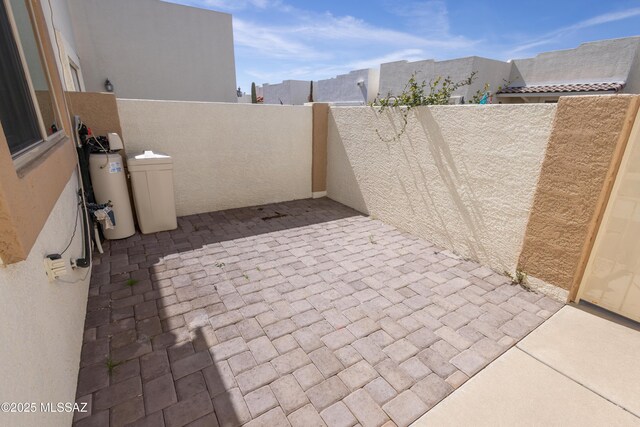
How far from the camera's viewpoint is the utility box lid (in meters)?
4.54

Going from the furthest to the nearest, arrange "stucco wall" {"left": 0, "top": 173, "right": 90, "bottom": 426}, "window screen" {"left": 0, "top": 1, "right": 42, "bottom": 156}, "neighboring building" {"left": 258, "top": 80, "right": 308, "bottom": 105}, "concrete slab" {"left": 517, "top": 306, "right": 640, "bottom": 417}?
"neighboring building" {"left": 258, "top": 80, "right": 308, "bottom": 105} < "concrete slab" {"left": 517, "top": 306, "right": 640, "bottom": 417} < "window screen" {"left": 0, "top": 1, "right": 42, "bottom": 156} < "stucco wall" {"left": 0, "top": 173, "right": 90, "bottom": 426}

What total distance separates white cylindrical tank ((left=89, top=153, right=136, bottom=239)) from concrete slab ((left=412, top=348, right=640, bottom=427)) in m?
4.72

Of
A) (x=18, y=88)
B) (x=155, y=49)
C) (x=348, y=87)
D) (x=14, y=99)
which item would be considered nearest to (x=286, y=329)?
(x=14, y=99)

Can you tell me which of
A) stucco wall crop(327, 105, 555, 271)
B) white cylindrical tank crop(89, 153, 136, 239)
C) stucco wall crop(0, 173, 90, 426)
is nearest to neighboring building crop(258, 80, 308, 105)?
stucco wall crop(327, 105, 555, 271)

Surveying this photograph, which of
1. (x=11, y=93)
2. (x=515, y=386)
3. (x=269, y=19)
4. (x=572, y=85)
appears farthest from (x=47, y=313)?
(x=572, y=85)

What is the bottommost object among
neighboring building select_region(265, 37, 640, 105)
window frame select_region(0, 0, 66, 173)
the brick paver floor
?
the brick paver floor

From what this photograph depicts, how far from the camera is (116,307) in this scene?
10.1 ft

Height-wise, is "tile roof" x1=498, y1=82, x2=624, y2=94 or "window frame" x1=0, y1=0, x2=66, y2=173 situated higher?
"tile roof" x1=498, y1=82, x2=624, y2=94

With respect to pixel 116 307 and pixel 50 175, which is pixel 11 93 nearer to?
pixel 50 175

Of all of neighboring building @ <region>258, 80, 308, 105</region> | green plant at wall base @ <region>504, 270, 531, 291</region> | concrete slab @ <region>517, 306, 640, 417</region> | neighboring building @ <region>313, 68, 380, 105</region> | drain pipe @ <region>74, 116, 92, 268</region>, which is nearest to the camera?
concrete slab @ <region>517, 306, 640, 417</region>

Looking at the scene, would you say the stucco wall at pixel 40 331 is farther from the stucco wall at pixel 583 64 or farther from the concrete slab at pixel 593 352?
the stucco wall at pixel 583 64

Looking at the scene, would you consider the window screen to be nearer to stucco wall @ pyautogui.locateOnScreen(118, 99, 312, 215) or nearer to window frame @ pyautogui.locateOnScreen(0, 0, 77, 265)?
window frame @ pyautogui.locateOnScreen(0, 0, 77, 265)

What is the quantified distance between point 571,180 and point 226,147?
17.4ft

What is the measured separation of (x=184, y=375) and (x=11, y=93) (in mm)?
2507
